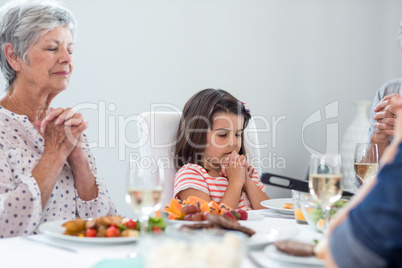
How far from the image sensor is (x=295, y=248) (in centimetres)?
84

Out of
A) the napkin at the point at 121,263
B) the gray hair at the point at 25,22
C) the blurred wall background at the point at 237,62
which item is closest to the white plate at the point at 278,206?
the napkin at the point at 121,263

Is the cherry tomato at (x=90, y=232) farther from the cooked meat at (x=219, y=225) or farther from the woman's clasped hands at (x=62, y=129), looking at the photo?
the woman's clasped hands at (x=62, y=129)

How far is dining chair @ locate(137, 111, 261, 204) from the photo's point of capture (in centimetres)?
214

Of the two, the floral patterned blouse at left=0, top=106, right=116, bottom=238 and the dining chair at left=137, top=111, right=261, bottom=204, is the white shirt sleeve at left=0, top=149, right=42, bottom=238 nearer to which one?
the floral patterned blouse at left=0, top=106, right=116, bottom=238

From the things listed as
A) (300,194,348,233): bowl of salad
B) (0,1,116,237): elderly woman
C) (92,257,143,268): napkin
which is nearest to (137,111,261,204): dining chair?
(0,1,116,237): elderly woman

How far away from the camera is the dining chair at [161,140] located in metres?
2.14

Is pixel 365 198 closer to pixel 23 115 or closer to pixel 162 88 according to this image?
pixel 23 115

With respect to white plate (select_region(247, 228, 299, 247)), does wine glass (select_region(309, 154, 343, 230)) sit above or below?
above

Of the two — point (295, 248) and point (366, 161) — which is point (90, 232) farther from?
point (366, 161)

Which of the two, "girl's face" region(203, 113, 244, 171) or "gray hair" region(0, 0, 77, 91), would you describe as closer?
"gray hair" region(0, 0, 77, 91)

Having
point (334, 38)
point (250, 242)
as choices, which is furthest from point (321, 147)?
point (250, 242)

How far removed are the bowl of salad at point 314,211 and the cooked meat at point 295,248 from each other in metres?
0.33

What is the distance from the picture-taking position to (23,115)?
171 cm

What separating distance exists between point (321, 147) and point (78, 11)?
222cm
